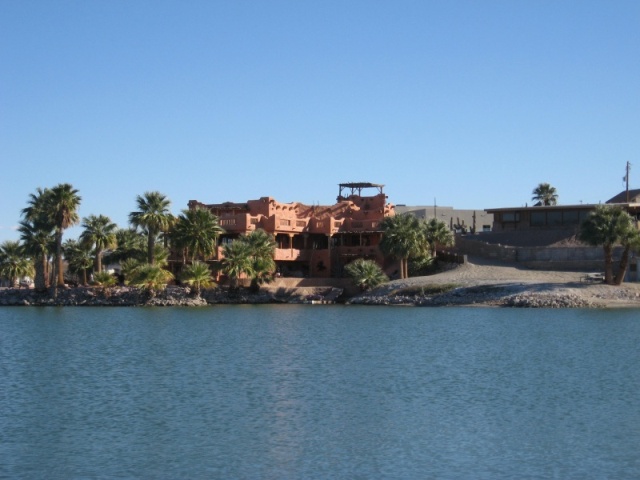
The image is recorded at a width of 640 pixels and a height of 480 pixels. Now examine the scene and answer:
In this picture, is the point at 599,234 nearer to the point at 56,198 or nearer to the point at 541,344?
the point at 541,344

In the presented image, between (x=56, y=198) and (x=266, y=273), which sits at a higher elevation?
(x=56, y=198)

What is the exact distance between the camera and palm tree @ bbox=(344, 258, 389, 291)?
250 ft

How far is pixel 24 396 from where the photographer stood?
26.8 m

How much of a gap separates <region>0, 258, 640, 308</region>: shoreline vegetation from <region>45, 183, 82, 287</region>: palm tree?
199 inches

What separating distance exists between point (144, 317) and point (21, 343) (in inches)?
706

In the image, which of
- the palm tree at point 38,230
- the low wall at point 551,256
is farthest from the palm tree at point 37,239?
the low wall at point 551,256

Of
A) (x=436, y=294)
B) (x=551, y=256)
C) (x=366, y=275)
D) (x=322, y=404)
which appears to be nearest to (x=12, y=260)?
→ (x=366, y=275)

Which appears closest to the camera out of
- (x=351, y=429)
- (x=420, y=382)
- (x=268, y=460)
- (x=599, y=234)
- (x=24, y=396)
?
(x=268, y=460)

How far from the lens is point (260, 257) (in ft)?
250

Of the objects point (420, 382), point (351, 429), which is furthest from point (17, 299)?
point (351, 429)

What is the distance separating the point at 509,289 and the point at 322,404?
1793 inches

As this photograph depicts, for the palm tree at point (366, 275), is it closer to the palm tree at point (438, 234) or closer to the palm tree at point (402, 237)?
the palm tree at point (402, 237)

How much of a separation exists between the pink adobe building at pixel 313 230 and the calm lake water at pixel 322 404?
33319mm

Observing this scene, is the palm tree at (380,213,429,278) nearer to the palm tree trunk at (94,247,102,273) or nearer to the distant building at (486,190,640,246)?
the distant building at (486,190,640,246)
